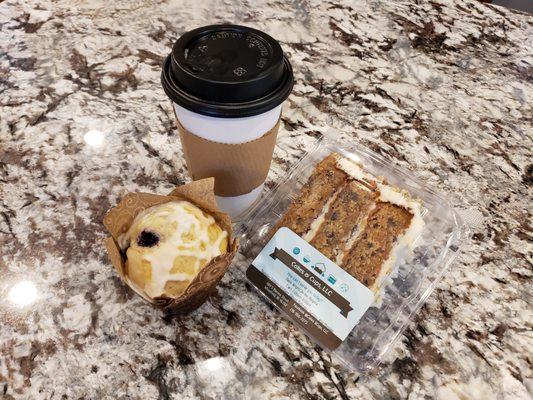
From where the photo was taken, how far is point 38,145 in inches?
43.6

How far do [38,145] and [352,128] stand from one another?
839 millimetres

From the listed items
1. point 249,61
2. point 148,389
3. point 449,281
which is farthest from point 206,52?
point 449,281

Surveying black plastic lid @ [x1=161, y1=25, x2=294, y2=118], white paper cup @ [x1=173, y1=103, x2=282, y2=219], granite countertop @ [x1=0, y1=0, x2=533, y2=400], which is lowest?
granite countertop @ [x1=0, y1=0, x2=533, y2=400]

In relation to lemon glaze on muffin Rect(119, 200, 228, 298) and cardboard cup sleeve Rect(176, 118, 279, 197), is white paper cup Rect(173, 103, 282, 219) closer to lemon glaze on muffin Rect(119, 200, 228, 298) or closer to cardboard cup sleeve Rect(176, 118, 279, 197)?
cardboard cup sleeve Rect(176, 118, 279, 197)

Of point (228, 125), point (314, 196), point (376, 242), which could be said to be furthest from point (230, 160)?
point (376, 242)

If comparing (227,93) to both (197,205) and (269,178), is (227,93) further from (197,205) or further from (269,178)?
(269,178)

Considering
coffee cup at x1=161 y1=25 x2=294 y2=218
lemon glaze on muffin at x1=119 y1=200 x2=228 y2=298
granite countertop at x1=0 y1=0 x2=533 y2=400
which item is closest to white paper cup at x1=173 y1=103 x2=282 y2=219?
coffee cup at x1=161 y1=25 x2=294 y2=218

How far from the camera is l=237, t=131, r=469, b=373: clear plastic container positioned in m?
0.85

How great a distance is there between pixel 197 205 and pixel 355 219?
1.11ft

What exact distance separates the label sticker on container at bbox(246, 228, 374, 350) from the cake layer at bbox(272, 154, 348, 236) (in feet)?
0.12

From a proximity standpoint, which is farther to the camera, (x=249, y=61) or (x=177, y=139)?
(x=177, y=139)

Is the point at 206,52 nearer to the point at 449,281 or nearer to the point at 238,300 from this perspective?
the point at 238,300

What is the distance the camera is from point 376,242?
904 mm

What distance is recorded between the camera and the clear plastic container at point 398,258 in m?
0.85
